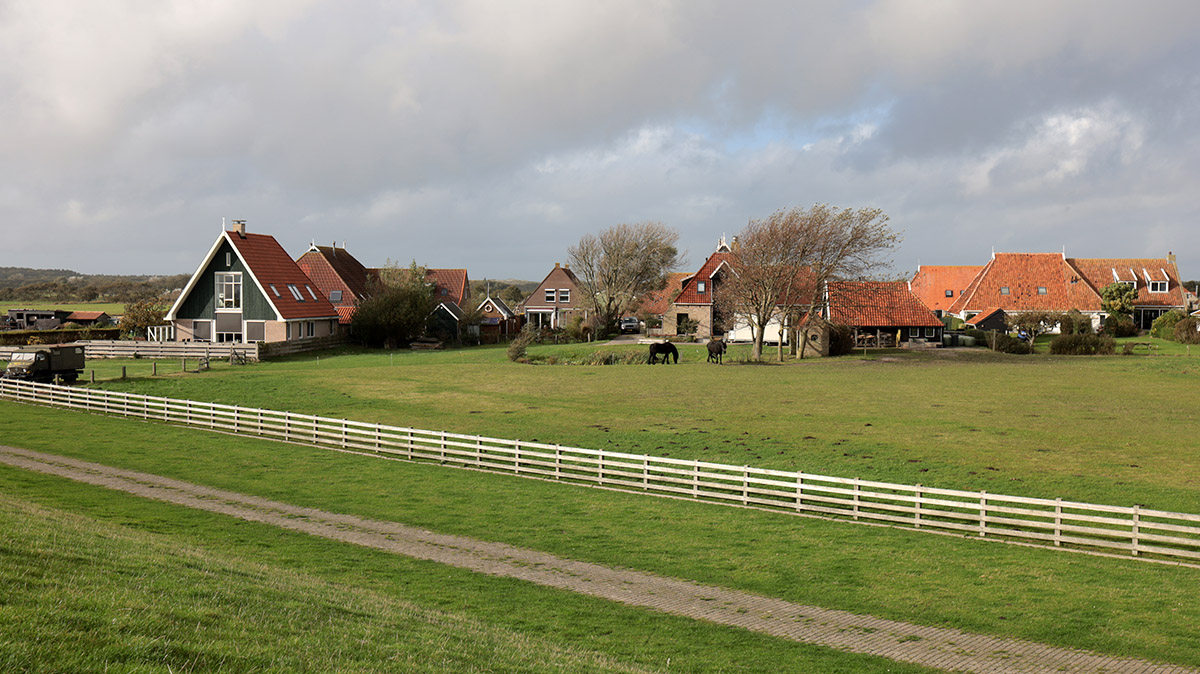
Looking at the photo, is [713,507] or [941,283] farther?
[941,283]

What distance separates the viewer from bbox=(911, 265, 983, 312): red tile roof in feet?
302

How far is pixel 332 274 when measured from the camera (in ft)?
259

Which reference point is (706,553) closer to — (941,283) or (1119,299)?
(1119,299)

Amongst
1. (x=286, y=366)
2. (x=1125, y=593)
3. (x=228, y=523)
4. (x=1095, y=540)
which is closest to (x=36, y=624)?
(x=228, y=523)

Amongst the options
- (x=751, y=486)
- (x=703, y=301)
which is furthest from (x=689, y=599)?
(x=703, y=301)

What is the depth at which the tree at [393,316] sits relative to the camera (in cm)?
6925

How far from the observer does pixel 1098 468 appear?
2286 centimetres

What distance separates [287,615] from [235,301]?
5707 centimetres

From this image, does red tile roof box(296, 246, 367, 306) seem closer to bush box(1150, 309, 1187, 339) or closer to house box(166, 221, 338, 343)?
house box(166, 221, 338, 343)

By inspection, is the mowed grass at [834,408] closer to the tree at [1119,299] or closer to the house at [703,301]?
the house at [703,301]

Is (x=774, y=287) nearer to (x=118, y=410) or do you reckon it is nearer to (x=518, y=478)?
(x=518, y=478)

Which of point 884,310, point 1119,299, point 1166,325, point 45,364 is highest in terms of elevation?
point 1119,299

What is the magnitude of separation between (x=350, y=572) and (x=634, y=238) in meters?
74.5

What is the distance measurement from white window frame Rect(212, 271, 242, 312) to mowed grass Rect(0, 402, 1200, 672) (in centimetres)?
3727
